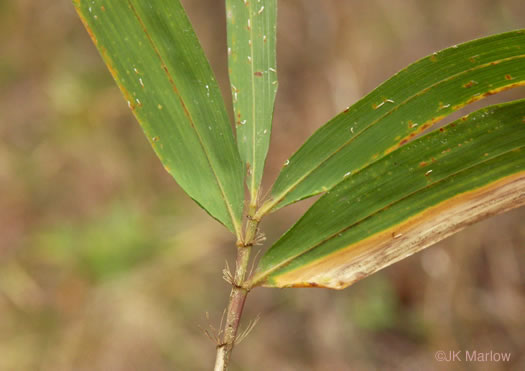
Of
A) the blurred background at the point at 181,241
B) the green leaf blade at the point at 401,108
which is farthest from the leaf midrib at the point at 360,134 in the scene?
the blurred background at the point at 181,241

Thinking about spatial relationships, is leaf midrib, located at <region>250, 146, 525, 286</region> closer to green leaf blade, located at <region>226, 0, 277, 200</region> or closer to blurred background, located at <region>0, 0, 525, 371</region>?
green leaf blade, located at <region>226, 0, 277, 200</region>

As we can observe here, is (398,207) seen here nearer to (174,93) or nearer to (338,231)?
(338,231)

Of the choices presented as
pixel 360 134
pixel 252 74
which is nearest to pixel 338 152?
pixel 360 134

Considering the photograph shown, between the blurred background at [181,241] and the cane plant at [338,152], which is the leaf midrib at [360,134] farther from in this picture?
the blurred background at [181,241]

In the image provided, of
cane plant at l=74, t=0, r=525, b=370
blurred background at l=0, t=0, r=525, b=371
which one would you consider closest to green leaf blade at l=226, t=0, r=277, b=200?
cane plant at l=74, t=0, r=525, b=370

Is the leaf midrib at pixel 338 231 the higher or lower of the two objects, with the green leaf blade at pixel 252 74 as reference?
lower

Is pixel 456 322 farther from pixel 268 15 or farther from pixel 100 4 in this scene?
pixel 100 4
